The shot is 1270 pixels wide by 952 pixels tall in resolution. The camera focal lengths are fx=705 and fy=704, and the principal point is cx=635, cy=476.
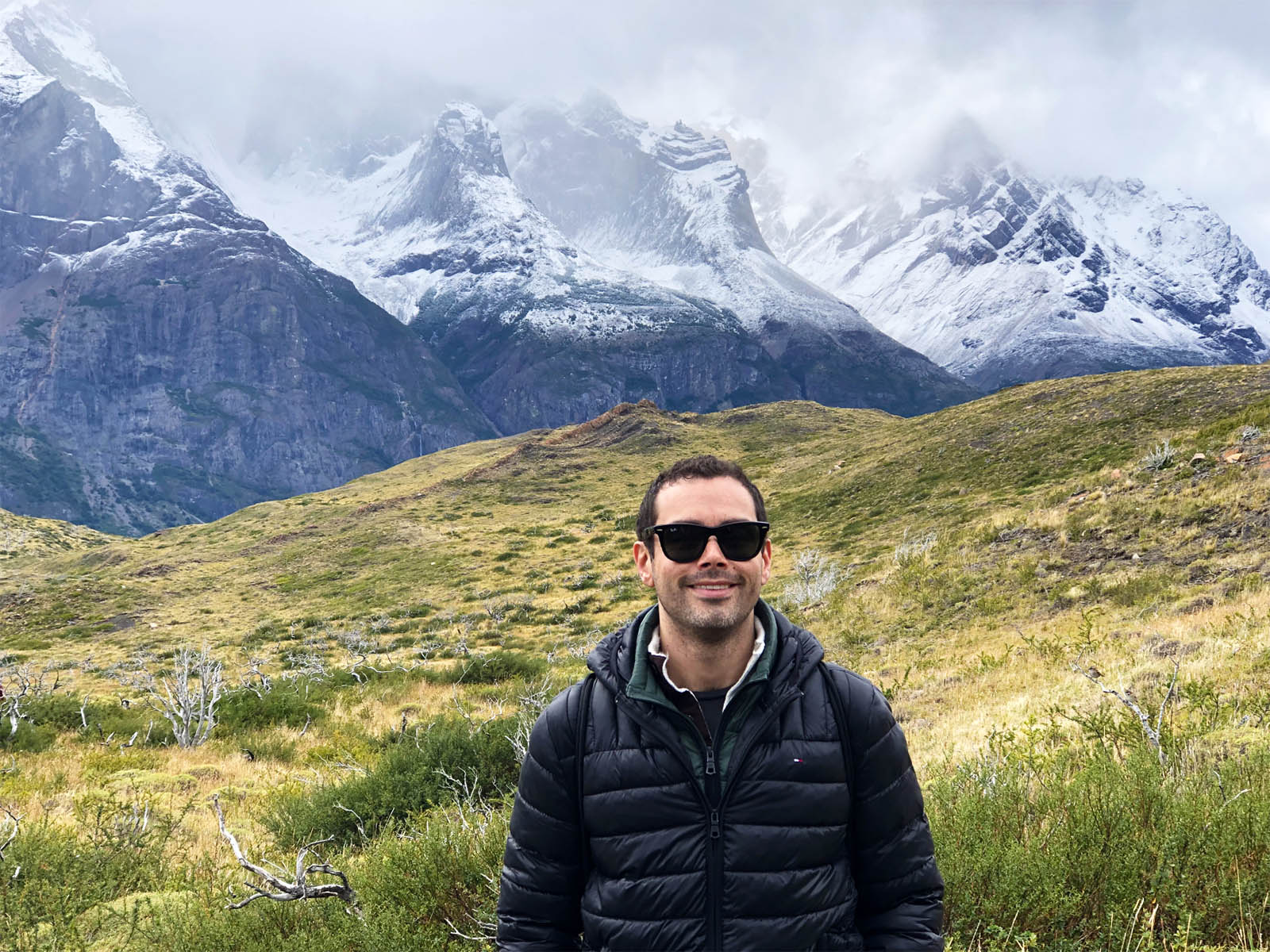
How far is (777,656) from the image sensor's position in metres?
2.51

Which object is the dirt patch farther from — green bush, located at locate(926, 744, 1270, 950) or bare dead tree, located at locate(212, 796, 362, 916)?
green bush, located at locate(926, 744, 1270, 950)

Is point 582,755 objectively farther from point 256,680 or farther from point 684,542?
point 256,680

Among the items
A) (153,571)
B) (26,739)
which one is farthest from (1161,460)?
(153,571)

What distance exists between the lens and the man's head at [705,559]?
241 cm

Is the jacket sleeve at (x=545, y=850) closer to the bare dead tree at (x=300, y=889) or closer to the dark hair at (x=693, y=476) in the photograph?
the dark hair at (x=693, y=476)

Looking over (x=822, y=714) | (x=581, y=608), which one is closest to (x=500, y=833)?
(x=822, y=714)

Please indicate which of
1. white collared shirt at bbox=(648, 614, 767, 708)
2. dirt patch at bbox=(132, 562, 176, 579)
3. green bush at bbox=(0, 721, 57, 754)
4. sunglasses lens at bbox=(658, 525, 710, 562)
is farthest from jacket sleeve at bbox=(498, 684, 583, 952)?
dirt patch at bbox=(132, 562, 176, 579)

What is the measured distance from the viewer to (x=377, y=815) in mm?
6406

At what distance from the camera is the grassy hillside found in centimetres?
704

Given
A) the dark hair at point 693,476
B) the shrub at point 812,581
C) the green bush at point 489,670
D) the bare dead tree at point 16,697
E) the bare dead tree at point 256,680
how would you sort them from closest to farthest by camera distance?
the dark hair at point 693,476
the bare dead tree at point 16,697
the bare dead tree at point 256,680
the green bush at point 489,670
the shrub at point 812,581

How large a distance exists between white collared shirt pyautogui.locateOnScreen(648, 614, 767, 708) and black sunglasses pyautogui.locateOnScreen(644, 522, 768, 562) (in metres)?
0.30

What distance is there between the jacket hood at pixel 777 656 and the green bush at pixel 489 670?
41.6 ft

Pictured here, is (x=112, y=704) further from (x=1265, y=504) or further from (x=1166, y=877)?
(x=1265, y=504)

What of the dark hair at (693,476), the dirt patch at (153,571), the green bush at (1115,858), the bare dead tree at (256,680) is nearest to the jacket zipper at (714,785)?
the dark hair at (693,476)
